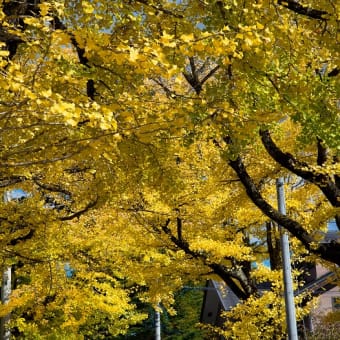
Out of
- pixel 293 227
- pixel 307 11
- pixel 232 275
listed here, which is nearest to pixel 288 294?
pixel 293 227

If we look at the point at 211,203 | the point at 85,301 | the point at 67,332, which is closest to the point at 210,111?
the point at 211,203

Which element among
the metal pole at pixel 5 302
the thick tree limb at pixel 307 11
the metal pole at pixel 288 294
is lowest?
the metal pole at pixel 288 294

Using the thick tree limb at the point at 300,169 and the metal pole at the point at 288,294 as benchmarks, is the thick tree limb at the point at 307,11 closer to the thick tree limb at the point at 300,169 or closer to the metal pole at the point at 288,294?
the thick tree limb at the point at 300,169

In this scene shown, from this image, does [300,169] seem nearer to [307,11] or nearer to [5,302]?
[307,11]

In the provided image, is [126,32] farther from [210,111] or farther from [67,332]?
[67,332]

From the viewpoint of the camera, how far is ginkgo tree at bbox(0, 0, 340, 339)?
10.9ft

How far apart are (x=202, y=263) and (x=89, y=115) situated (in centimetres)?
945

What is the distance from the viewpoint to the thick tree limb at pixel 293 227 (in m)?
7.14

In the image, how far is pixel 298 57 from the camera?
498 cm

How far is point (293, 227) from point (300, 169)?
2.97 ft

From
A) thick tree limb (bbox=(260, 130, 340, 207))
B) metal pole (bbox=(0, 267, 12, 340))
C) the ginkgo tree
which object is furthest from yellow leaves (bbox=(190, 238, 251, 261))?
metal pole (bbox=(0, 267, 12, 340))

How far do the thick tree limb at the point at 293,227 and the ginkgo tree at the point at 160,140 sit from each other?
0.02 m

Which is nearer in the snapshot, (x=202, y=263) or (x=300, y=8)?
(x=300, y=8)

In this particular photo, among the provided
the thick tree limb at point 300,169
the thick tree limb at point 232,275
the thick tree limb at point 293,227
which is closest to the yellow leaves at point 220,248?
the thick tree limb at point 232,275
